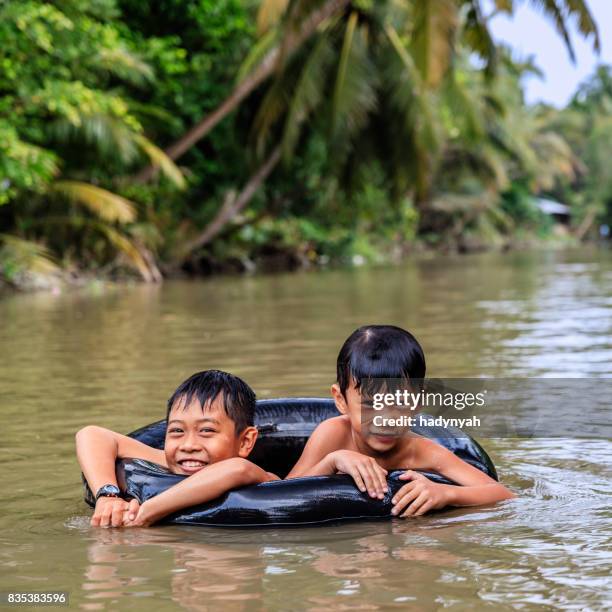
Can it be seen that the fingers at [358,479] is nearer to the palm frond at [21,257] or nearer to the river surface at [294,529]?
the river surface at [294,529]

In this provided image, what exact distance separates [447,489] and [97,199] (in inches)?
627

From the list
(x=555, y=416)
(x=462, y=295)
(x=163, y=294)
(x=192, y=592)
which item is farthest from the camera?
(x=163, y=294)

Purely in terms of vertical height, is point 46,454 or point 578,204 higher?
point 578,204

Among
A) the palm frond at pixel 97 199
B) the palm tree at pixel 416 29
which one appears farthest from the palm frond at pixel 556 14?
the palm frond at pixel 97 199

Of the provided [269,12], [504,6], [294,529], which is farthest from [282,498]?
[269,12]

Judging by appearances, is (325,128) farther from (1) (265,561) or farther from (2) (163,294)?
(1) (265,561)

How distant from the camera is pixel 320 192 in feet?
106

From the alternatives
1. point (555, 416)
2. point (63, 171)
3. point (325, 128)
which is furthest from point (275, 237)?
point (555, 416)

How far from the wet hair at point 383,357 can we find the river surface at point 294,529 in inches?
20.7

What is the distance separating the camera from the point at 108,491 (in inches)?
171

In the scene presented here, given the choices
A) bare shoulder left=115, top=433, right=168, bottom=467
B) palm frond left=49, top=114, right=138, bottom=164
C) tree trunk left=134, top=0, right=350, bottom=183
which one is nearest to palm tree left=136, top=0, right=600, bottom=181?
tree trunk left=134, top=0, right=350, bottom=183

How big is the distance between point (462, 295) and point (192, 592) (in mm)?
13403

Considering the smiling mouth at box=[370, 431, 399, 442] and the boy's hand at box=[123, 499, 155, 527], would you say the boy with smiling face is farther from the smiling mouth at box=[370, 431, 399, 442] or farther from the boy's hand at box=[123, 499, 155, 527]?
the smiling mouth at box=[370, 431, 399, 442]

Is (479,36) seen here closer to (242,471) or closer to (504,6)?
(504,6)
